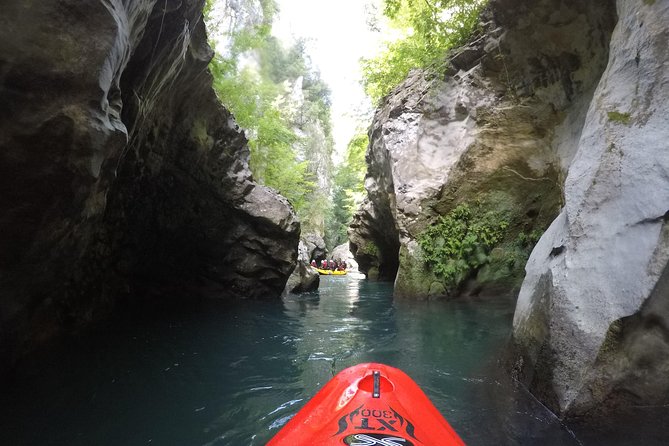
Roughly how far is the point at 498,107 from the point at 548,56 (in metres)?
1.49

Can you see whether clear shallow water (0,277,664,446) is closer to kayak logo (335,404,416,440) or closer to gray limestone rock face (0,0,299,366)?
gray limestone rock face (0,0,299,366)

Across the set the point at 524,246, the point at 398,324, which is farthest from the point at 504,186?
the point at 398,324

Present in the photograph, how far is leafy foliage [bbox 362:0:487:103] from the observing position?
8867mm

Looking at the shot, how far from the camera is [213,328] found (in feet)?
20.4

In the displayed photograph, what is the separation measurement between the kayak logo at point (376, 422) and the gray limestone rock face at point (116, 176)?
2.58 meters

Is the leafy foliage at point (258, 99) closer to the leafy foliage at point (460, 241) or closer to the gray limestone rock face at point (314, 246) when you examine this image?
the leafy foliage at point (460, 241)

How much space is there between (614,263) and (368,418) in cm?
218

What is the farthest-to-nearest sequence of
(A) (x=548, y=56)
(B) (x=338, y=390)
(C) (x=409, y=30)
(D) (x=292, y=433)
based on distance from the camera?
1. (C) (x=409, y=30)
2. (A) (x=548, y=56)
3. (B) (x=338, y=390)
4. (D) (x=292, y=433)

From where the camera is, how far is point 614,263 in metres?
2.76

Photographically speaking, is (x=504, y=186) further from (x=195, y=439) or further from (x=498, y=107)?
(x=195, y=439)

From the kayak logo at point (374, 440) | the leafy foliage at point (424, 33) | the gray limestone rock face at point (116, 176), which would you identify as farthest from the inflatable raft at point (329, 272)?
the kayak logo at point (374, 440)

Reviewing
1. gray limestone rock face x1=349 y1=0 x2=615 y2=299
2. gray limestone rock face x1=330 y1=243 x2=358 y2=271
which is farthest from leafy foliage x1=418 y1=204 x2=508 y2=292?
gray limestone rock face x1=330 y1=243 x2=358 y2=271

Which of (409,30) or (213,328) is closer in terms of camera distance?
(213,328)

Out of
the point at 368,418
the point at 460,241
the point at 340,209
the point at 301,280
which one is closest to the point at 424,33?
the point at 460,241
